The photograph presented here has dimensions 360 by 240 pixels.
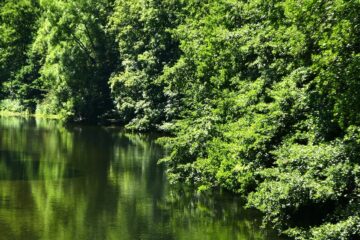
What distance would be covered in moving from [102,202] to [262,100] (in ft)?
29.8

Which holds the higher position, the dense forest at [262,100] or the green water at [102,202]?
the dense forest at [262,100]

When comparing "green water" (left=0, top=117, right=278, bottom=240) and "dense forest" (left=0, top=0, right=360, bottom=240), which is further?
"green water" (left=0, top=117, right=278, bottom=240)

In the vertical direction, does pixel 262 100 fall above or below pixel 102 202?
above

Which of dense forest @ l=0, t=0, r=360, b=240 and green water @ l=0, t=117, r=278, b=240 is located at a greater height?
dense forest @ l=0, t=0, r=360, b=240

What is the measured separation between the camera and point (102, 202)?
83.9ft

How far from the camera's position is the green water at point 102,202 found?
21.0 metres

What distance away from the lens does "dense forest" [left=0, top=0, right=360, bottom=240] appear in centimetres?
1784

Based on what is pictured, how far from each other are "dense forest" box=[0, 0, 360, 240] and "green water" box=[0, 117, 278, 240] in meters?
1.60

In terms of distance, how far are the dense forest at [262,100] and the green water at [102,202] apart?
1.60 metres

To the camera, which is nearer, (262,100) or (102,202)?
(102,202)

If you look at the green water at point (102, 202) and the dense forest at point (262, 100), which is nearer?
the dense forest at point (262, 100)

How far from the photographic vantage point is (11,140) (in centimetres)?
4650

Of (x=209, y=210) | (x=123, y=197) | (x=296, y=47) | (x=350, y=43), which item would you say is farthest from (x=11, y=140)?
(x=350, y=43)

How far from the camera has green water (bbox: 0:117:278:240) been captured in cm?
2095
